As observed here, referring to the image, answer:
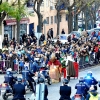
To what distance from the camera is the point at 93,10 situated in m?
79.9

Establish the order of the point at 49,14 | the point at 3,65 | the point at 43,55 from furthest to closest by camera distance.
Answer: the point at 49,14
the point at 43,55
the point at 3,65

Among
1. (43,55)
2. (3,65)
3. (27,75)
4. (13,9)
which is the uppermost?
(13,9)

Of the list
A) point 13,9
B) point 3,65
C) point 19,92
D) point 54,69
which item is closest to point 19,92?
point 19,92

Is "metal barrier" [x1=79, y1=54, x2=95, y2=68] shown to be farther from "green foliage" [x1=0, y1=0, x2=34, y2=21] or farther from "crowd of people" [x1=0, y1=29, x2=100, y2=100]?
"green foliage" [x1=0, y1=0, x2=34, y2=21]

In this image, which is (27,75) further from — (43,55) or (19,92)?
(43,55)

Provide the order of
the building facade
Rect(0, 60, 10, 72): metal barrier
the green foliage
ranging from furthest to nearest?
1. the building facade
2. the green foliage
3. Rect(0, 60, 10, 72): metal barrier

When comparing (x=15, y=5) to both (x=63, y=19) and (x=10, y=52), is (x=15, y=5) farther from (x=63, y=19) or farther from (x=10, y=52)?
(x=63, y=19)

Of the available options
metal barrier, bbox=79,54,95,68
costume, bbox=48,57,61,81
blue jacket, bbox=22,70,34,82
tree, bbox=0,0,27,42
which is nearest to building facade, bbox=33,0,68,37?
tree, bbox=0,0,27,42

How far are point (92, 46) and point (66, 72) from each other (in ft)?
31.9

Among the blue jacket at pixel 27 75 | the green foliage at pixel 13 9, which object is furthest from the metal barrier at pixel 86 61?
the blue jacket at pixel 27 75

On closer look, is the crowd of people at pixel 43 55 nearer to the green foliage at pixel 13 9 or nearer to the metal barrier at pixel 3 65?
the metal barrier at pixel 3 65

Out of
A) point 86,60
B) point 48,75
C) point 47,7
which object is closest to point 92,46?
point 86,60

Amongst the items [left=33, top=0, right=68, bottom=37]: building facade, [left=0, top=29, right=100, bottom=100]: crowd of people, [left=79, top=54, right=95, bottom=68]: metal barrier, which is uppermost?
[left=33, top=0, right=68, bottom=37]: building facade

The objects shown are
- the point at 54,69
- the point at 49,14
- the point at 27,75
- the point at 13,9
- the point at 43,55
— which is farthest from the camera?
the point at 49,14
